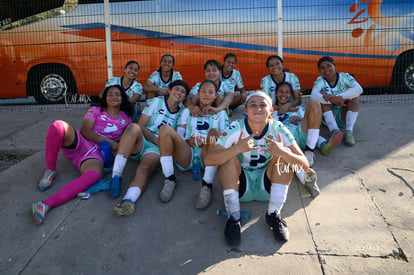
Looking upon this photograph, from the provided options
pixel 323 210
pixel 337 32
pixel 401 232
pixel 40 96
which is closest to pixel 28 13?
pixel 40 96

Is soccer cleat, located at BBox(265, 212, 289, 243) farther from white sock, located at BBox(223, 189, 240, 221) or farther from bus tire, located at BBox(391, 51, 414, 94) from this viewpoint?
bus tire, located at BBox(391, 51, 414, 94)

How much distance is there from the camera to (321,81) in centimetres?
453

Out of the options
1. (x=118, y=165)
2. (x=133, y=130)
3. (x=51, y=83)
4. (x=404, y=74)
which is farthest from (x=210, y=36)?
(x=404, y=74)

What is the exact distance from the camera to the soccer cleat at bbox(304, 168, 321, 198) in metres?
3.20

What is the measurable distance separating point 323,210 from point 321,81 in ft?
6.65

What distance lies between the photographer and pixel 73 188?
337 centimetres

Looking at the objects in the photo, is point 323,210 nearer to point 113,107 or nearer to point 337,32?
point 113,107

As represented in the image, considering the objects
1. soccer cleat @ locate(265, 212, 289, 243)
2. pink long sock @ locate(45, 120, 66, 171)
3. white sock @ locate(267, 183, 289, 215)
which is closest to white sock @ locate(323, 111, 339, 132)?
white sock @ locate(267, 183, 289, 215)

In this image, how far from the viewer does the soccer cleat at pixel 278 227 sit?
8.87 ft

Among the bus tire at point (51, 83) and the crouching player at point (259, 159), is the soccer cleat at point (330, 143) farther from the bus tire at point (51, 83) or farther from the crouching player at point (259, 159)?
the bus tire at point (51, 83)

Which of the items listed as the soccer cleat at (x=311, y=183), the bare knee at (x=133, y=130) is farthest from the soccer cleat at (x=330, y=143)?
the bare knee at (x=133, y=130)

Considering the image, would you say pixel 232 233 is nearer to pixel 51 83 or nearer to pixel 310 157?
pixel 310 157

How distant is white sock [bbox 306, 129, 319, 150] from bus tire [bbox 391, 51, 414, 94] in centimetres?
391

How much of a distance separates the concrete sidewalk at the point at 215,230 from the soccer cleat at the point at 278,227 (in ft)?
0.17
